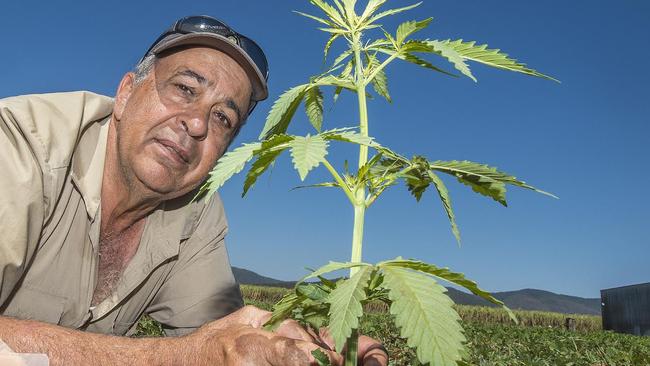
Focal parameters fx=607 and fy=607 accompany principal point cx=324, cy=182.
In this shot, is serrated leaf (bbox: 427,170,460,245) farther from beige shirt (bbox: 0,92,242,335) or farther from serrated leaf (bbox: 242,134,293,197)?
beige shirt (bbox: 0,92,242,335)

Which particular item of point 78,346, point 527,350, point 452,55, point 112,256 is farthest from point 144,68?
point 527,350

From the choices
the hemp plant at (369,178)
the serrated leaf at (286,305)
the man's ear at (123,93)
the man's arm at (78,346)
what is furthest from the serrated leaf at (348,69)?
the man's ear at (123,93)

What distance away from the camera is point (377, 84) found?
170cm

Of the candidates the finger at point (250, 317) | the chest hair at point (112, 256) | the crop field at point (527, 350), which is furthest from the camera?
the crop field at point (527, 350)

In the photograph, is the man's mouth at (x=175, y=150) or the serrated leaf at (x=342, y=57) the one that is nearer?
the serrated leaf at (x=342, y=57)

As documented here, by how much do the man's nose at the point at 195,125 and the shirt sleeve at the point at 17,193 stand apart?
650mm

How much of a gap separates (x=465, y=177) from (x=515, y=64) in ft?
1.00

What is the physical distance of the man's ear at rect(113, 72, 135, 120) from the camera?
10.6ft

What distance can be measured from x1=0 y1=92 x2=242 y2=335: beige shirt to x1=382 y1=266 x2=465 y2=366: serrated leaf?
197cm

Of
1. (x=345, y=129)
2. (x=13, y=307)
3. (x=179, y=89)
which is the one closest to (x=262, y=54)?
(x=179, y=89)

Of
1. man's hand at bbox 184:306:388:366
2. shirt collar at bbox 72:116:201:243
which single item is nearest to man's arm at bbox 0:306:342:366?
man's hand at bbox 184:306:388:366

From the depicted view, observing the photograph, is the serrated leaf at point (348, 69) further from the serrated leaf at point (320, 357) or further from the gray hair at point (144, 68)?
the gray hair at point (144, 68)

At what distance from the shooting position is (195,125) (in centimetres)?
288

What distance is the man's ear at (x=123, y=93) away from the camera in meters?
3.22
